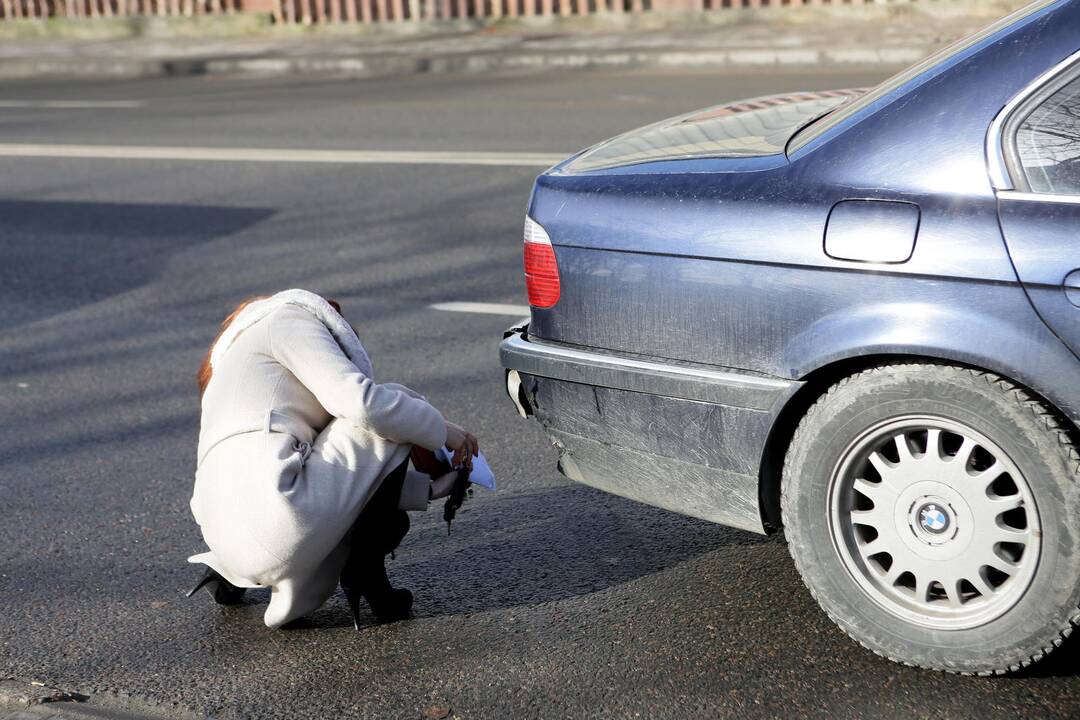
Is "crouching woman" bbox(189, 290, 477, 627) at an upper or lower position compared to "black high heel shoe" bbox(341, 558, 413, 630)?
upper

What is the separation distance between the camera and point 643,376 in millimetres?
3439

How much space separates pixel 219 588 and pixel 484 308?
3.06 metres

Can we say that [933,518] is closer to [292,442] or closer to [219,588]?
[292,442]

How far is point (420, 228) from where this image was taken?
8305mm

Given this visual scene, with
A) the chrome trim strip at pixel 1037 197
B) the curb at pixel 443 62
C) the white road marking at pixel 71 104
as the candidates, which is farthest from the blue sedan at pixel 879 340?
the white road marking at pixel 71 104

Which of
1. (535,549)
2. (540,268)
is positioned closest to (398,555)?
(535,549)

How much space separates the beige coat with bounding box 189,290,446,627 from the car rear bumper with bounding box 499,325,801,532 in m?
0.34

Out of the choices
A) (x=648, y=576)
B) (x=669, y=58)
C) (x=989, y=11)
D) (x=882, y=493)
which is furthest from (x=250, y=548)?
(x=989, y=11)

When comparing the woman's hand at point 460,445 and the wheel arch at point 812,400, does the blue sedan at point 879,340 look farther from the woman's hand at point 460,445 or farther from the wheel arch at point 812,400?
the woman's hand at point 460,445

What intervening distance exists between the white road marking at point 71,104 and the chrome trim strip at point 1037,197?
13005 mm

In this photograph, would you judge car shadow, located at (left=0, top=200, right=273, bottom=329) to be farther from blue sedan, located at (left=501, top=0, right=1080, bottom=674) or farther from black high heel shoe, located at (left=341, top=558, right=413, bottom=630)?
blue sedan, located at (left=501, top=0, right=1080, bottom=674)

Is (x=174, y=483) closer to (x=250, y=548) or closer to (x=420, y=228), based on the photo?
(x=250, y=548)

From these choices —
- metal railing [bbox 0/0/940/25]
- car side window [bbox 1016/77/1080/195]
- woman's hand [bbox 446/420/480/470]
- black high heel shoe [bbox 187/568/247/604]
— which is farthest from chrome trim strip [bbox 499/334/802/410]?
metal railing [bbox 0/0/940/25]

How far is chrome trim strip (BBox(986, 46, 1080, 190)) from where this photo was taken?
2969 millimetres
